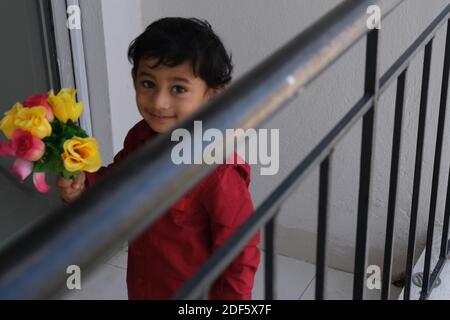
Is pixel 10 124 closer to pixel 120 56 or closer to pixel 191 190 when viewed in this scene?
pixel 191 190

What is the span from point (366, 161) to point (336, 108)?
1424 millimetres

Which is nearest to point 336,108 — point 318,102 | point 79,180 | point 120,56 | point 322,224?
point 318,102

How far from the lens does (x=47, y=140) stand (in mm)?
1231

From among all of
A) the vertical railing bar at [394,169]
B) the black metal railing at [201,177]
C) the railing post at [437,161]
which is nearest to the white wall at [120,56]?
the railing post at [437,161]

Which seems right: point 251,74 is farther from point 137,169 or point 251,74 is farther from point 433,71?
point 433,71

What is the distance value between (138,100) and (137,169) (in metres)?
0.87

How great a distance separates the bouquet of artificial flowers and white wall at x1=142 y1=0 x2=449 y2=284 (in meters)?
1.26

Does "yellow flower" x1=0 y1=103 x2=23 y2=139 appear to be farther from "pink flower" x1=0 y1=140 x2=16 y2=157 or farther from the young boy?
the young boy

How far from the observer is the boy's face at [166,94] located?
4.49ft

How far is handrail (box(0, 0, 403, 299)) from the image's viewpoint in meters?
0.48

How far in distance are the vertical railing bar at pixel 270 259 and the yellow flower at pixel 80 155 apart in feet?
1.79

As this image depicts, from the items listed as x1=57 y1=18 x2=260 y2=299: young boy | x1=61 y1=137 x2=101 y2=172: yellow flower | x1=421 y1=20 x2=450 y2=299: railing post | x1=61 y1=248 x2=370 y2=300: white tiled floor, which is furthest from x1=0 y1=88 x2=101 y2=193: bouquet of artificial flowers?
x1=61 y1=248 x2=370 y2=300: white tiled floor
